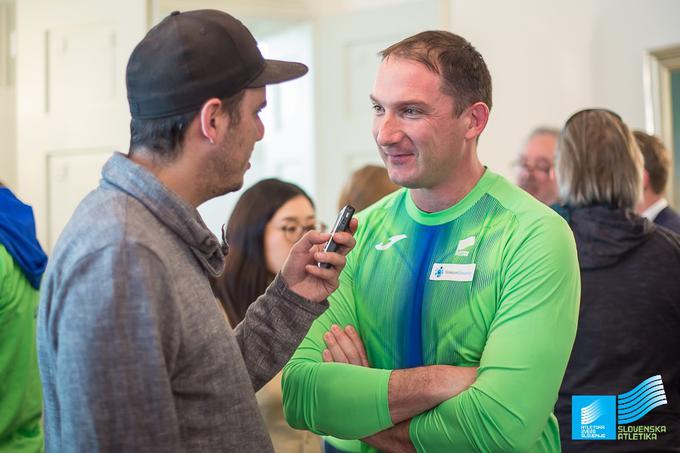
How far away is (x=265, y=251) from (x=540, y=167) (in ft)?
5.75

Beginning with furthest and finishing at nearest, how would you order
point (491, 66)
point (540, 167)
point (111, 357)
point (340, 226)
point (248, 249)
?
point (491, 66), point (540, 167), point (248, 249), point (340, 226), point (111, 357)

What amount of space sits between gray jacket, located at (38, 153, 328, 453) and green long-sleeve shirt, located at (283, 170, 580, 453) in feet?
1.13

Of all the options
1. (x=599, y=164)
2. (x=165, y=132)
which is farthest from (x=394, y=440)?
(x=599, y=164)

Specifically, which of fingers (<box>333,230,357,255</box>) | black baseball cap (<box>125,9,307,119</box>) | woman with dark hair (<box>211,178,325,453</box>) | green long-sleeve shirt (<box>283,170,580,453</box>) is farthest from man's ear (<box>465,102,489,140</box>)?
woman with dark hair (<box>211,178,325,453</box>)

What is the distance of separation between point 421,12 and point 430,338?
3.28 metres

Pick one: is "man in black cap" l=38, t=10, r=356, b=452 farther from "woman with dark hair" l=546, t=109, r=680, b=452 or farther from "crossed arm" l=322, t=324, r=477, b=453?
"woman with dark hair" l=546, t=109, r=680, b=452

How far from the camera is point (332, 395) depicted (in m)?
1.71

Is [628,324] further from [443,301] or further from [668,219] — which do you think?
[668,219]

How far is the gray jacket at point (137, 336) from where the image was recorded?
45.9 inches

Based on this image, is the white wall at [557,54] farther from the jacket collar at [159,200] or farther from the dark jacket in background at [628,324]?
the jacket collar at [159,200]

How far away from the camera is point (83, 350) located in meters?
1.16

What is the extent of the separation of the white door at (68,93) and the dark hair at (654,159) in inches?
107

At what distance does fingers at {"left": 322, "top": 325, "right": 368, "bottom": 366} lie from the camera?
1.80m

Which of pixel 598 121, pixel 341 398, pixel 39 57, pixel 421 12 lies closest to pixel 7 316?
pixel 341 398
